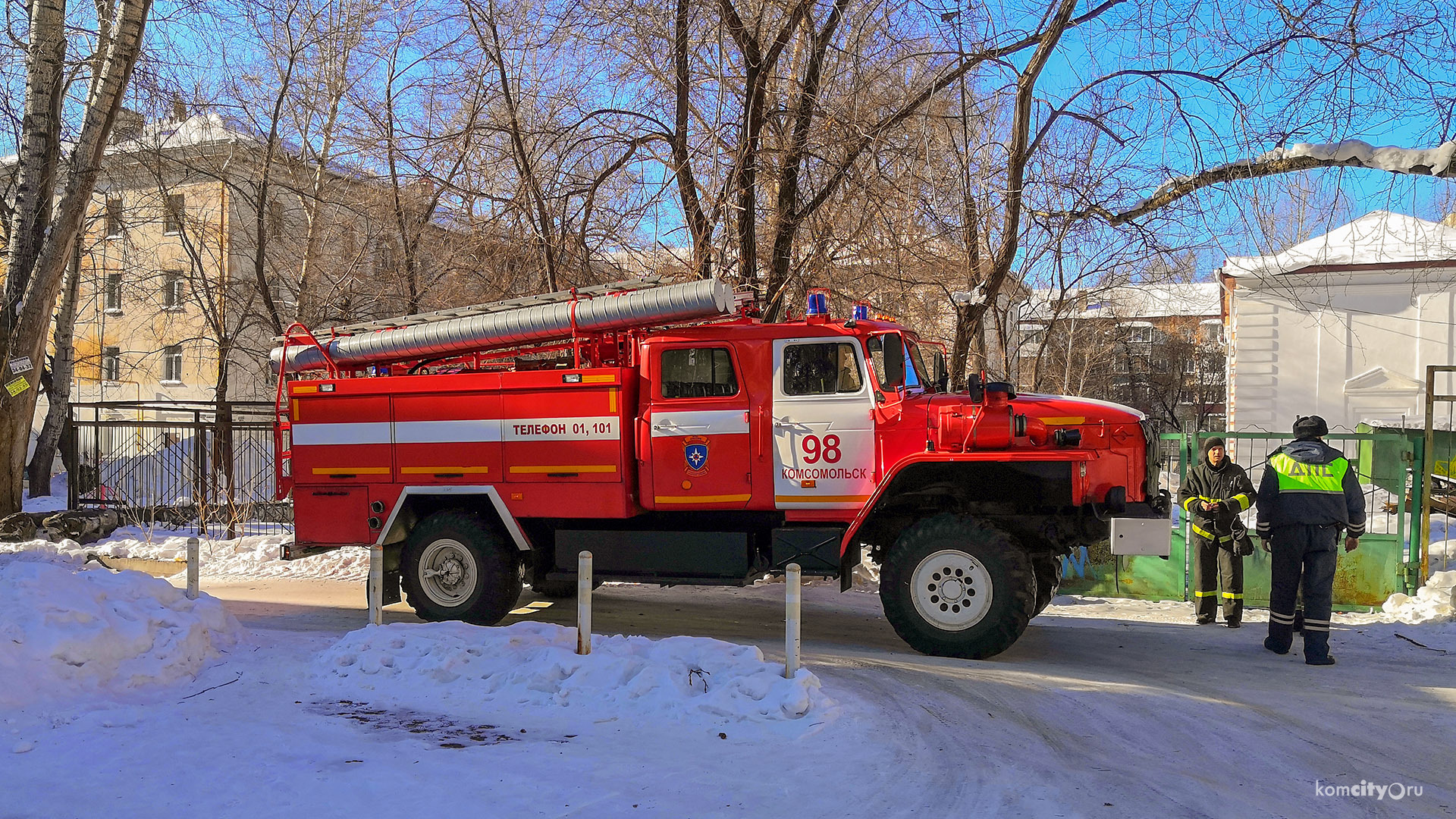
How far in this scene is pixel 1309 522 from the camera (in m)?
7.42

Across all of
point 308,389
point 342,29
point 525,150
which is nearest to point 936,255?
point 525,150

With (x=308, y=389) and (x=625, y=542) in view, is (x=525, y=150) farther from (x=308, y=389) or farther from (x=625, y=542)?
(x=625, y=542)

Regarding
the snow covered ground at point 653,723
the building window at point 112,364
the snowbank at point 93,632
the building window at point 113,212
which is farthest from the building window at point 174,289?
the snow covered ground at point 653,723

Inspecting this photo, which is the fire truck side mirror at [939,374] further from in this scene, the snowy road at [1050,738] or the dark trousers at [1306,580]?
the dark trousers at [1306,580]

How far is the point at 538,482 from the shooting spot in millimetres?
8625

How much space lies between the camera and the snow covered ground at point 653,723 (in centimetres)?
444

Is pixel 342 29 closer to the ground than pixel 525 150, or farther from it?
farther from it

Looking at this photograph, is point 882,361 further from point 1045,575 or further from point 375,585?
point 375,585

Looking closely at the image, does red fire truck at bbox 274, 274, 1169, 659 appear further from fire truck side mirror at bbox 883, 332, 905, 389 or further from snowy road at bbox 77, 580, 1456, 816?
snowy road at bbox 77, 580, 1456, 816

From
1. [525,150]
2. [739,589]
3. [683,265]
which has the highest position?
[525,150]

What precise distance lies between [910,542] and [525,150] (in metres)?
7.59

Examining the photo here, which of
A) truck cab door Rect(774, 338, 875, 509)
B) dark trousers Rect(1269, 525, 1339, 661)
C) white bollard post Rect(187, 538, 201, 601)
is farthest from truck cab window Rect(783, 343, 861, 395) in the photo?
white bollard post Rect(187, 538, 201, 601)

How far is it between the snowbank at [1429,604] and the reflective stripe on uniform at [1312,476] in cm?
253

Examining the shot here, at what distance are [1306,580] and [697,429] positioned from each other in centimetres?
500
